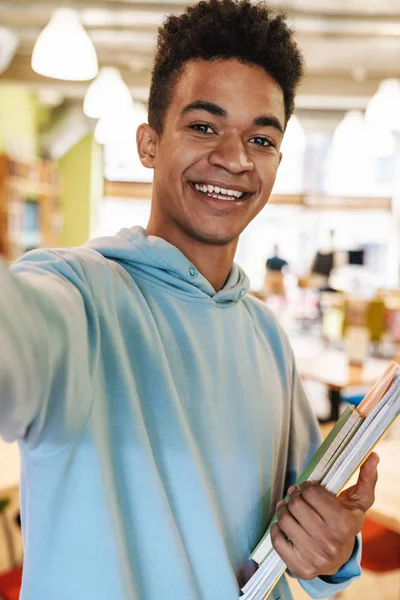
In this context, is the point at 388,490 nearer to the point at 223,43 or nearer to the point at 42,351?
the point at 223,43

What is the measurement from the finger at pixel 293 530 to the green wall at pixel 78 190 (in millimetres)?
8911

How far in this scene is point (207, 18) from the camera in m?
1.00

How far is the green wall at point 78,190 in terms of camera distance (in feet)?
31.1

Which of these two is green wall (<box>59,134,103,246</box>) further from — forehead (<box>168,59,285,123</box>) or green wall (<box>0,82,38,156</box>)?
forehead (<box>168,59,285,123</box>)

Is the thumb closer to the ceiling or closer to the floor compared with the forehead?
closer to the floor

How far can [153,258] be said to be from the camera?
92cm

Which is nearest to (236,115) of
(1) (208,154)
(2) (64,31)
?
(1) (208,154)

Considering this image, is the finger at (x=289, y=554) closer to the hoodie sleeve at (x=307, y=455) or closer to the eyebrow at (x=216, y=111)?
the hoodie sleeve at (x=307, y=455)

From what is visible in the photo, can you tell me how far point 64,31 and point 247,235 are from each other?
29.3 feet

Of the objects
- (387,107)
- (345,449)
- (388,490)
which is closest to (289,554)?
(345,449)

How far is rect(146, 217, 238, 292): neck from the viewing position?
3.34ft

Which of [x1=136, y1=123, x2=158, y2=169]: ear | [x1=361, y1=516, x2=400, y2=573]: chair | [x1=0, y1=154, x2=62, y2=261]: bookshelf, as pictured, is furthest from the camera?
[x1=0, y1=154, x2=62, y2=261]: bookshelf

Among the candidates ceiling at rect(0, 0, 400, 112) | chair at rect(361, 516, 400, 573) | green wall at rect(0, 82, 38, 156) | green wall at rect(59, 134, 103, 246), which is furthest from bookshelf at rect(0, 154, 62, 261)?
chair at rect(361, 516, 400, 573)

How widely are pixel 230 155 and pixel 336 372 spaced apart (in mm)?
2949
